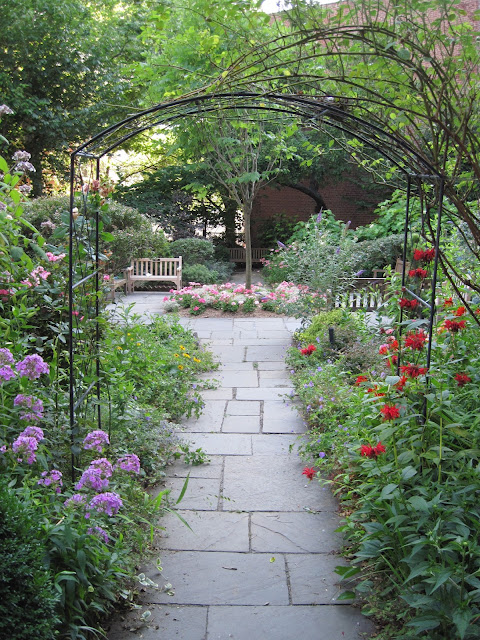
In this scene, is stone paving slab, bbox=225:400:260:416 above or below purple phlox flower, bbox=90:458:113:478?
below

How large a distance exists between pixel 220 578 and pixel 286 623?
1.24ft

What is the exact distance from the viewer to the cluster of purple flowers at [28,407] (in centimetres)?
216

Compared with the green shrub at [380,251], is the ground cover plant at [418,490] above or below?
below

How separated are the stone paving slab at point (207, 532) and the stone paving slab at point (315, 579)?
268 millimetres

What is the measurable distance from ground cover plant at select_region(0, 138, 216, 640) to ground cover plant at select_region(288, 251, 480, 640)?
92 centimetres

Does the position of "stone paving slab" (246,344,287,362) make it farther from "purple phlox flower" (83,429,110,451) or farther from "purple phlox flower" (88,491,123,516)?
"purple phlox flower" (88,491,123,516)

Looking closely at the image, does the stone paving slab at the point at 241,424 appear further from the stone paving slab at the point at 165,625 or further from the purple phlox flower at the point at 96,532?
the purple phlox flower at the point at 96,532

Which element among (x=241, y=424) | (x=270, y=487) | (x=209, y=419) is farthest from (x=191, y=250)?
(x=270, y=487)

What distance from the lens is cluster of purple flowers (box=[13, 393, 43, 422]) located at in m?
2.16

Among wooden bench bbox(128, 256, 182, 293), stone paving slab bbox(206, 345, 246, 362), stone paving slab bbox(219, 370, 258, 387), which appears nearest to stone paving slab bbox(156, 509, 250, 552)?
stone paving slab bbox(219, 370, 258, 387)

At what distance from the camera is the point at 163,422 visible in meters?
3.61

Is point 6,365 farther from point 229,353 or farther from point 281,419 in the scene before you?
point 229,353

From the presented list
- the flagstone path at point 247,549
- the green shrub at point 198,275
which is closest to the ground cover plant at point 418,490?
the flagstone path at point 247,549

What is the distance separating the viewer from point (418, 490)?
2.16 meters
